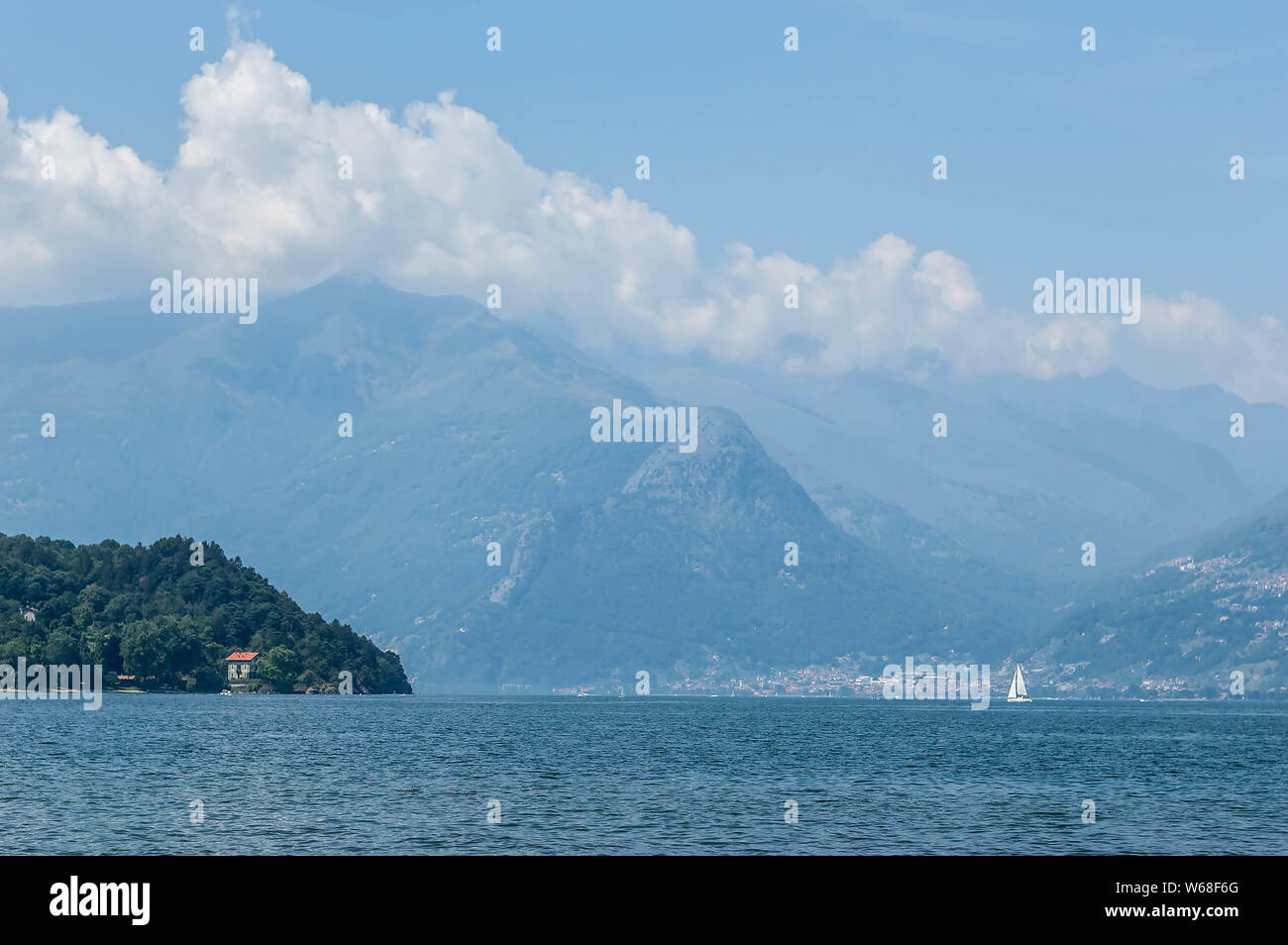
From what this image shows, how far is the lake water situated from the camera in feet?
233

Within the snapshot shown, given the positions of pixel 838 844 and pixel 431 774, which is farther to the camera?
pixel 431 774

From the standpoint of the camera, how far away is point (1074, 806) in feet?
301

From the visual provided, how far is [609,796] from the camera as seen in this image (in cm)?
9269

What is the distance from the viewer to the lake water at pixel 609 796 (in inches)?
2793

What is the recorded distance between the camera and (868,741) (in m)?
174
